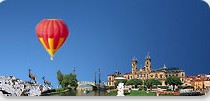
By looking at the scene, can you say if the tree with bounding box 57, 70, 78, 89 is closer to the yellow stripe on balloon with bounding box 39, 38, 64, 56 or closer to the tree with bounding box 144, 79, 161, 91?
the yellow stripe on balloon with bounding box 39, 38, 64, 56

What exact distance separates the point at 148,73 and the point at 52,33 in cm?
102

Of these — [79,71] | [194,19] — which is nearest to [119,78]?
[79,71]

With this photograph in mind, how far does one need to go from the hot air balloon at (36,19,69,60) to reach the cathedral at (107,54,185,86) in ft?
1.95

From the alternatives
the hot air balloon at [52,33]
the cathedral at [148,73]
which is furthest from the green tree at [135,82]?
the hot air balloon at [52,33]

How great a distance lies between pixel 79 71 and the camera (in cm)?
854

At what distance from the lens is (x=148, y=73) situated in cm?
855

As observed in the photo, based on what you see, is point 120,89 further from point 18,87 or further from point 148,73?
point 18,87

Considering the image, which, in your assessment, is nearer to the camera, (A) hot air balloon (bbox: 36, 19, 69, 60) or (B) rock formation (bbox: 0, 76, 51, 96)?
(A) hot air balloon (bbox: 36, 19, 69, 60)

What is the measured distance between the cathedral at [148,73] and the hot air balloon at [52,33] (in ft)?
1.95

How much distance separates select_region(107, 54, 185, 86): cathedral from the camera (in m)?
8.48

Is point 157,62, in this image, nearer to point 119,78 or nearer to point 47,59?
point 119,78

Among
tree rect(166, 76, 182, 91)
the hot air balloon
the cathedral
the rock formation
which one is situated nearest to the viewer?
the hot air balloon

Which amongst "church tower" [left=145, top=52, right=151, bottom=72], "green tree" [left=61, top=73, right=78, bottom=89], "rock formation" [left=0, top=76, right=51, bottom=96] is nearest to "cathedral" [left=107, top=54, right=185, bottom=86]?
"church tower" [left=145, top=52, right=151, bottom=72]

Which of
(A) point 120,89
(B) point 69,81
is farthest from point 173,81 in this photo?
(B) point 69,81
